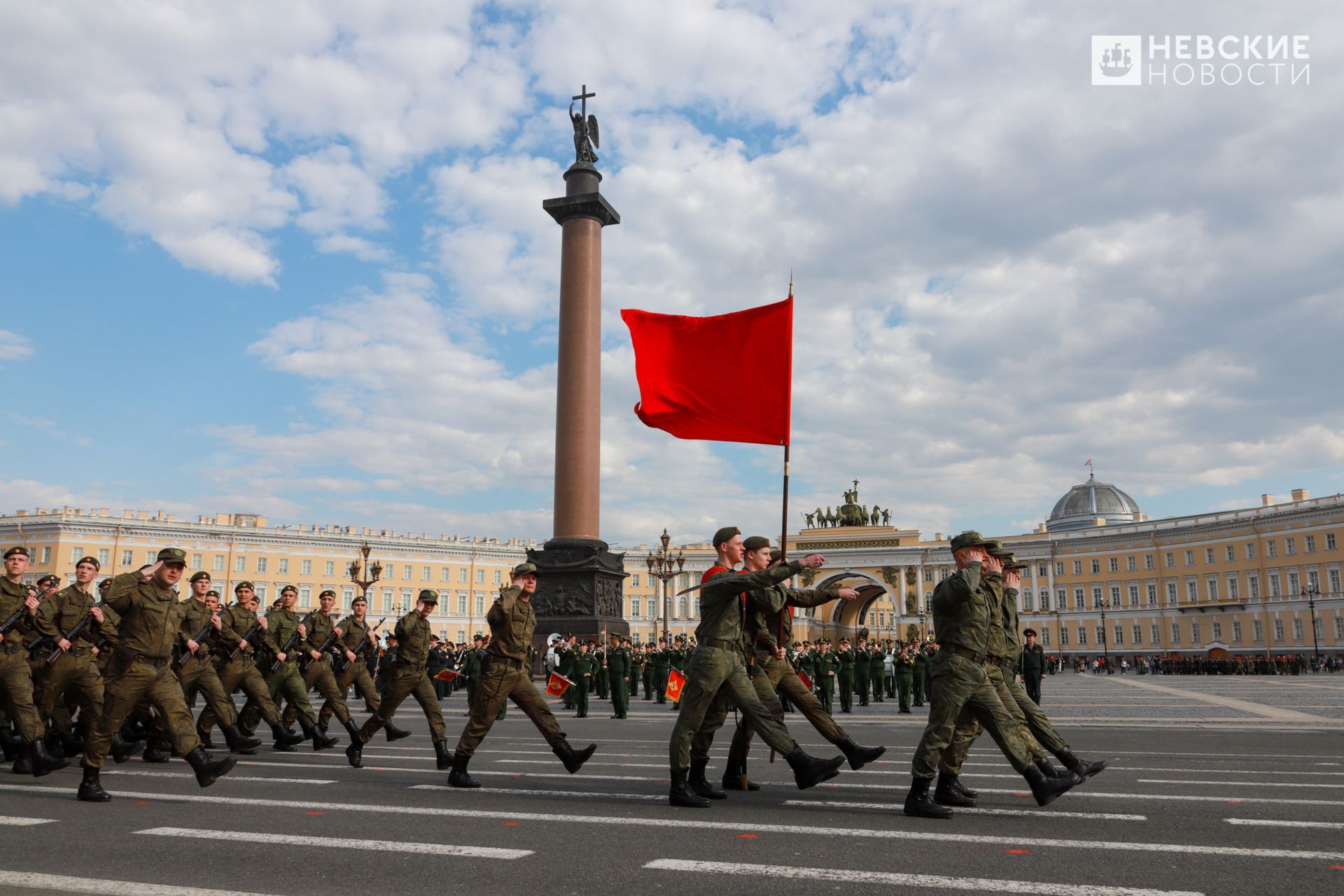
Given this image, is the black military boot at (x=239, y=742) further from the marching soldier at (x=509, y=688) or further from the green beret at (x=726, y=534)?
the green beret at (x=726, y=534)

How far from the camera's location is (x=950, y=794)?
7.47 meters

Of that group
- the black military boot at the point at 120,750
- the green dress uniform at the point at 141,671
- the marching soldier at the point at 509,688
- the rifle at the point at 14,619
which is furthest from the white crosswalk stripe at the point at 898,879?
the black military boot at the point at 120,750

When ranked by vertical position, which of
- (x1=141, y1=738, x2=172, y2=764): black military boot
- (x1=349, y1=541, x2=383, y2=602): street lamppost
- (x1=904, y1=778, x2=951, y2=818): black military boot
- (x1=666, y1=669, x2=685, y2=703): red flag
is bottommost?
(x1=141, y1=738, x2=172, y2=764): black military boot

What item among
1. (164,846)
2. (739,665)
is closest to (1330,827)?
(739,665)

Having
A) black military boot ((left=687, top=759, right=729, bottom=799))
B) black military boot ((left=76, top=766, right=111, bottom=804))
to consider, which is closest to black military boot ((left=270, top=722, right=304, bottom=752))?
black military boot ((left=76, top=766, right=111, bottom=804))

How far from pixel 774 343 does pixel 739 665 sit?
4074 millimetres

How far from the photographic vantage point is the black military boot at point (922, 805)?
693cm

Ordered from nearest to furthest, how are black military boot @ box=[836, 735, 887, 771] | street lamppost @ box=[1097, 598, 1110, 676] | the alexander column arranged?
black military boot @ box=[836, 735, 887, 771] → the alexander column → street lamppost @ box=[1097, 598, 1110, 676]

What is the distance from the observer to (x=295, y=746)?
1278 cm

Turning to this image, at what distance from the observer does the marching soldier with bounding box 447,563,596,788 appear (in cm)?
877

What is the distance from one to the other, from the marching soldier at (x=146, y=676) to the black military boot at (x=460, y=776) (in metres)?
1.78

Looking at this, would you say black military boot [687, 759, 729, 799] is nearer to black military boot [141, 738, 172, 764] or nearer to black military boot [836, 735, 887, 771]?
black military boot [836, 735, 887, 771]

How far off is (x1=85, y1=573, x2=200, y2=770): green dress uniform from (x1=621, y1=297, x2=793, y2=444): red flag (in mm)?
5387

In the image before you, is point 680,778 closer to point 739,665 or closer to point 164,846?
point 739,665
